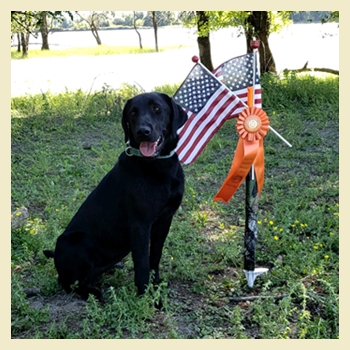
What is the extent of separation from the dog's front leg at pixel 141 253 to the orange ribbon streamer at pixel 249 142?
88 centimetres

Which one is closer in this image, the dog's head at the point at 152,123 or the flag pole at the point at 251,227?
the dog's head at the point at 152,123

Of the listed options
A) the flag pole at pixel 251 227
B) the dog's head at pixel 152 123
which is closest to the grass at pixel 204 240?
the flag pole at pixel 251 227

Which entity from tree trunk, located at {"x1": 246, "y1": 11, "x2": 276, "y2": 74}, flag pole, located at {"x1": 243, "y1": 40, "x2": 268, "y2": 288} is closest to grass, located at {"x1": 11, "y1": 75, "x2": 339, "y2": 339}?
flag pole, located at {"x1": 243, "y1": 40, "x2": 268, "y2": 288}

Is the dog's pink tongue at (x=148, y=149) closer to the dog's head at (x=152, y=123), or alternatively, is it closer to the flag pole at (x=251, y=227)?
the dog's head at (x=152, y=123)

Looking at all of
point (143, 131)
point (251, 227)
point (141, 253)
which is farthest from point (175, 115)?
point (251, 227)

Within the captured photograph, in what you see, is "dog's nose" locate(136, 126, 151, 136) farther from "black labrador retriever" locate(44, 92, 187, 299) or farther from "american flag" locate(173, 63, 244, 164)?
"american flag" locate(173, 63, 244, 164)

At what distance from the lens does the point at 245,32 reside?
1080 cm

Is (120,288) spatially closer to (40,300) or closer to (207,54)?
(40,300)

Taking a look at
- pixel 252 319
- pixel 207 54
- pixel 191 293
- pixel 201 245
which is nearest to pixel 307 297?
pixel 252 319

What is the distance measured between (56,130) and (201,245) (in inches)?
204

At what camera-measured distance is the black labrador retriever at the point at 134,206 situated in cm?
340

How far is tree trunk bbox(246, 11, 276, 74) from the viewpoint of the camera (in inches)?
422

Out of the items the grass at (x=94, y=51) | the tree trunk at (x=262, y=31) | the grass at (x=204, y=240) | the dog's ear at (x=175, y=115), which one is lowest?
the grass at (x=204, y=240)

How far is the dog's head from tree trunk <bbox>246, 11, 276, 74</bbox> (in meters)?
7.69
